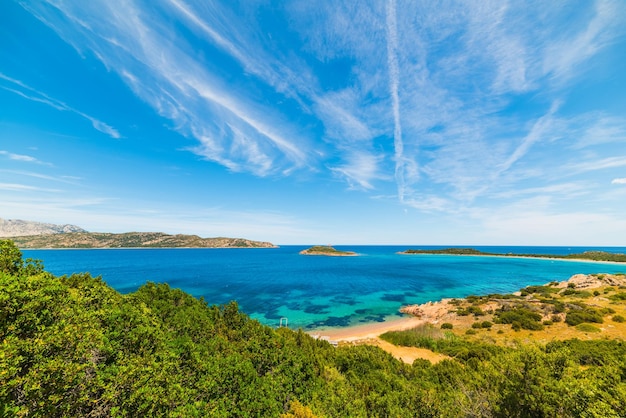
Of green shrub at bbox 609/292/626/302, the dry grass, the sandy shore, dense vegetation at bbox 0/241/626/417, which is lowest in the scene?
the sandy shore

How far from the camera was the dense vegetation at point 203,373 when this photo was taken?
6666mm

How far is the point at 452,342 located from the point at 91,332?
1348 inches

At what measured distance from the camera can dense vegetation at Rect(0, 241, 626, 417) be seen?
6.67 metres

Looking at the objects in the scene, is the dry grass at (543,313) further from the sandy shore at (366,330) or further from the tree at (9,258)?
the tree at (9,258)

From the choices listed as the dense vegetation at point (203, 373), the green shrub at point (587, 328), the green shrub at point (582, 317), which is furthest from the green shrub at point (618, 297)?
the dense vegetation at point (203, 373)

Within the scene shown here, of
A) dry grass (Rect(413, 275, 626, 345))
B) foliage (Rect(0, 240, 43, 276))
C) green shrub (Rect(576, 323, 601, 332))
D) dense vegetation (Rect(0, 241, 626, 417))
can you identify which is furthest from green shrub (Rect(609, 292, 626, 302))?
foliage (Rect(0, 240, 43, 276))

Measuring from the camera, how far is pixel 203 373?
10523mm

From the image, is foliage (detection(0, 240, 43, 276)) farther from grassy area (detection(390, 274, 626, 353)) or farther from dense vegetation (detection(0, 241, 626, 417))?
grassy area (detection(390, 274, 626, 353))

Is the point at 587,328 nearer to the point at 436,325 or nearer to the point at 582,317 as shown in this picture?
the point at 582,317

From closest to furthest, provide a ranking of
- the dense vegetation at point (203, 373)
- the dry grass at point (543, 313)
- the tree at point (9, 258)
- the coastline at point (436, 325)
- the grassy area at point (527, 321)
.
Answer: the dense vegetation at point (203, 373), the tree at point (9, 258), the coastline at point (436, 325), the dry grass at point (543, 313), the grassy area at point (527, 321)

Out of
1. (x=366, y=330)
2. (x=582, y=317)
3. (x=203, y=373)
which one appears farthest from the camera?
(x=366, y=330)

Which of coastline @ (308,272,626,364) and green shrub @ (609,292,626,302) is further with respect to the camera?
green shrub @ (609,292,626,302)

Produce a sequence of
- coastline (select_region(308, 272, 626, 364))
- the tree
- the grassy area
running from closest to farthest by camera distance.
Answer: the tree
coastline (select_region(308, 272, 626, 364))
the grassy area

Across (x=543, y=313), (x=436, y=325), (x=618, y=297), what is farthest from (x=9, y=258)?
(x=618, y=297)
